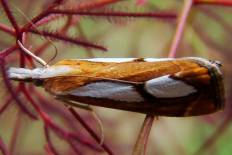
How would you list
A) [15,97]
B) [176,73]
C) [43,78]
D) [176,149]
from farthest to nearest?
1. [176,149]
2. [15,97]
3. [43,78]
4. [176,73]

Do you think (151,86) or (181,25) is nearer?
(151,86)

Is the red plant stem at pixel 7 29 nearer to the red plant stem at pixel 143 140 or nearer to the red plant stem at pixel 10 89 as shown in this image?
the red plant stem at pixel 10 89

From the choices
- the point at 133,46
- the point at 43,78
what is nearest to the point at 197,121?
the point at 133,46

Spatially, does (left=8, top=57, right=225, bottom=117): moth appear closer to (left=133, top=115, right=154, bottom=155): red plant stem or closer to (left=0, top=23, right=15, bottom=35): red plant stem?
(left=133, top=115, right=154, bottom=155): red plant stem

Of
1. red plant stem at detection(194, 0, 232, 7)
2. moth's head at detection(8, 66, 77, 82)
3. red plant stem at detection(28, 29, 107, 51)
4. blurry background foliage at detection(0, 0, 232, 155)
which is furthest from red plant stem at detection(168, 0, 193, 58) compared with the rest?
blurry background foliage at detection(0, 0, 232, 155)

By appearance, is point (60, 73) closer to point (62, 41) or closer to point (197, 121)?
point (62, 41)

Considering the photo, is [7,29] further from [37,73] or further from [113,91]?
[113,91]

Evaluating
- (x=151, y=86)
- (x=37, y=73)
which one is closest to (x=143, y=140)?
(x=151, y=86)

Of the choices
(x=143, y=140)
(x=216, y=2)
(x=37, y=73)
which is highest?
(x=216, y=2)
